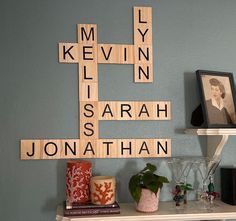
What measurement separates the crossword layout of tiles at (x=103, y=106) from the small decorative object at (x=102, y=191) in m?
0.16

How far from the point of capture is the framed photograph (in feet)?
4.70

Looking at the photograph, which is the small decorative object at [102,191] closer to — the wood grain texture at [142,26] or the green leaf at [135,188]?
the green leaf at [135,188]

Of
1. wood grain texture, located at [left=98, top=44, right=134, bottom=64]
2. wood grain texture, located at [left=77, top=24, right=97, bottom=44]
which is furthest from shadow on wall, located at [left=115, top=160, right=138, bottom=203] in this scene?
wood grain texture, located at [left=77, top=24, right=97, bottom=44]

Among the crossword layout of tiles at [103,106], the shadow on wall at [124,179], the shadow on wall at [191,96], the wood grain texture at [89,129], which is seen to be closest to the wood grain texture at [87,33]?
the crossword layout of tiles at [103,106]

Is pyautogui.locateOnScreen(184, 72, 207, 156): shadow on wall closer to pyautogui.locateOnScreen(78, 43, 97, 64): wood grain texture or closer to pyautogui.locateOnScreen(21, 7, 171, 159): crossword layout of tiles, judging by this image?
pyautogui.locateOnScreen(21, 7, 171, 159): crossword layout of tiles

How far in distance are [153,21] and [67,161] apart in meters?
0.73

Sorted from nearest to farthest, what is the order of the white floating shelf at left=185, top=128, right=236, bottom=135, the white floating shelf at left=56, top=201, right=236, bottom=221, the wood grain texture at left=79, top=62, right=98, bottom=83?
the white floating shelf at left=56, top=201, right=236, bottom=221 → the white floating shelf at left=185, top=128, right=236, bottom=135 → the wood grain texture at left=79, top=62, right=98, bottom=83

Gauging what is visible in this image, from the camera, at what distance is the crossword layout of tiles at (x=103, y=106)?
4.70 feet

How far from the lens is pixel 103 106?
57.8 inches

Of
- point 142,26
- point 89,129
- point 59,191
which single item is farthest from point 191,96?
point 59,191

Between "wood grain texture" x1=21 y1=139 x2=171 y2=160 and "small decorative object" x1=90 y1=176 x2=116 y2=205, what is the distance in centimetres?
16

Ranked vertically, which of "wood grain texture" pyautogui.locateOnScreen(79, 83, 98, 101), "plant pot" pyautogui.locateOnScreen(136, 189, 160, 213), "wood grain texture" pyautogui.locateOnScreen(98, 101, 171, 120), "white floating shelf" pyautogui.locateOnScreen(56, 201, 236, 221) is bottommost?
"white floating shelf" pyautogui.locateOnScreen(56, 201, 236, 221)

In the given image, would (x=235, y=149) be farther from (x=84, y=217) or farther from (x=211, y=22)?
(x=84, y=217)

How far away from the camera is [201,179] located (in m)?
1.52
